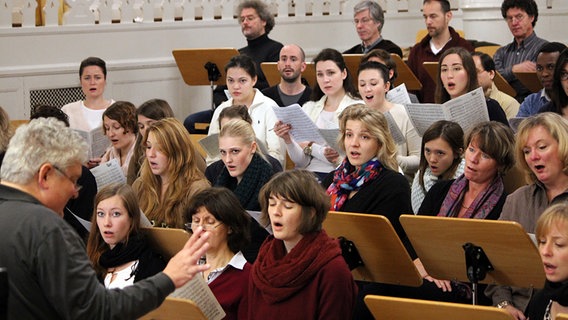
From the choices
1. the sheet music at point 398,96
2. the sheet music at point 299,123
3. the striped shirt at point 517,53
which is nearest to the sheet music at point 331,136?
the sheet music at point 299,123

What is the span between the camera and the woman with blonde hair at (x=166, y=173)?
5281 millimetres

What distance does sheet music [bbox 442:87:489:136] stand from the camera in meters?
5.72

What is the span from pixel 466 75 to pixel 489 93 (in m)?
0.38

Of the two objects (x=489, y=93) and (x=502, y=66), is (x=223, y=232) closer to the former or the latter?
(x=489, y=93)

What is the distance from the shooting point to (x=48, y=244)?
9.33ft

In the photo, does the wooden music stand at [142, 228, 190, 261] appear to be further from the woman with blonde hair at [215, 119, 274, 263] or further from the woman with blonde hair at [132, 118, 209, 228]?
the woman with blonde hair at [215, 119, 274, 263]

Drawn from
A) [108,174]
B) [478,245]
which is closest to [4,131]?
[108,174]

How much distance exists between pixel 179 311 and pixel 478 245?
1147 millimetres

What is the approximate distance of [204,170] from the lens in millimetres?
6055

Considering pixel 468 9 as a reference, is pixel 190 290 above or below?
below

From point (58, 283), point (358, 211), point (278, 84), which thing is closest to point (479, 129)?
point (358, 211)

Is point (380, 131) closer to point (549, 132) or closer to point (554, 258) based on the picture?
point (549, 132)

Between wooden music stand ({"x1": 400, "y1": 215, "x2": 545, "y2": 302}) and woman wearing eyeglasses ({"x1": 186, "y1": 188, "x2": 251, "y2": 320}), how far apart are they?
682mm

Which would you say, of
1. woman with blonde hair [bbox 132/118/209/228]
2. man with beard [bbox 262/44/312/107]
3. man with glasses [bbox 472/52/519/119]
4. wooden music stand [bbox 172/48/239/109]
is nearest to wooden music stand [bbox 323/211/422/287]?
woman with blonde hair [bbox 132/118/209/228]
